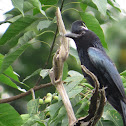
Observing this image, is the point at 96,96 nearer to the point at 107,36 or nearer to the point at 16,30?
the point at 16,30

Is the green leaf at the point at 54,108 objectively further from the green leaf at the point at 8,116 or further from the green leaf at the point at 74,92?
the green leaf at the point at 8,116

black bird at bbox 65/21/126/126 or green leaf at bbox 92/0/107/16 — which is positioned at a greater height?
green leaf at bbox 92/0/107/16

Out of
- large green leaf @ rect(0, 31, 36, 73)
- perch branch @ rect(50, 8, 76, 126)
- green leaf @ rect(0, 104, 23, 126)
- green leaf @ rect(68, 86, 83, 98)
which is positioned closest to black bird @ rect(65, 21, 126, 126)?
large green leaf @ rect(0, 31, 36, 73)

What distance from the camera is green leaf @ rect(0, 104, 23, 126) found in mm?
2641

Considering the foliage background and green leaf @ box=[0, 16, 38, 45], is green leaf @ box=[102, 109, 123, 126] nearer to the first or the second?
the foliage background

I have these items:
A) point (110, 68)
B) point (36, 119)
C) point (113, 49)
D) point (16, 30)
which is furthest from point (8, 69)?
point (113, 49)

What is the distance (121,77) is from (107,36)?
7.24 ft

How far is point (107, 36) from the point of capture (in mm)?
5152

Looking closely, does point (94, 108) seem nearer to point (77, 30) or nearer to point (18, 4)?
point (18, 4)

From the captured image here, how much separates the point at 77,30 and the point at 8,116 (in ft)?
3.51

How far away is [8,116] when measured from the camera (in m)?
2.69

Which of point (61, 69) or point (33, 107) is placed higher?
point (61, 69)

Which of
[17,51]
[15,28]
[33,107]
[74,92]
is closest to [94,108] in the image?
[74,92]

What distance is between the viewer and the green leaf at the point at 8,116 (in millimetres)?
2641
